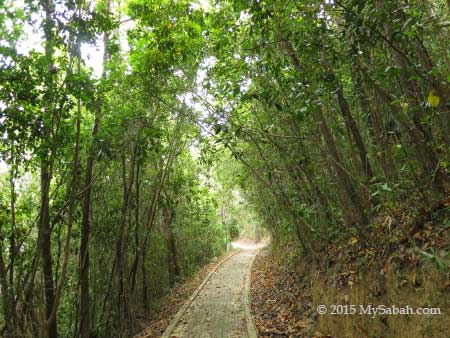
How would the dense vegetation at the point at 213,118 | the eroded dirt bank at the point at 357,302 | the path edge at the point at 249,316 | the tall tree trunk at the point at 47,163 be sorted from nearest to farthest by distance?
the eroded dirt bank at the point at 357,302 < the dense vegetation at the point at 213,118 < the tall tree trunk at the point at 47,163 < the path edge at the point at 249,316

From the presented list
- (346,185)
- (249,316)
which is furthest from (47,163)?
(249,316)

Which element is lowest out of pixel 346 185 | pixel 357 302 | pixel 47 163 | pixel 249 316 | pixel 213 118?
pixel 249 316

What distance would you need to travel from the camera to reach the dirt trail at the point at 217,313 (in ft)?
21.9

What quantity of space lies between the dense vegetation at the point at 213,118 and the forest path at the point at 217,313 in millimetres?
1675

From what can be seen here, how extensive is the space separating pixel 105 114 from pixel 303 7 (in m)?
4.08

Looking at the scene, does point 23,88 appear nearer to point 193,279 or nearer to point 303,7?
point 303,7

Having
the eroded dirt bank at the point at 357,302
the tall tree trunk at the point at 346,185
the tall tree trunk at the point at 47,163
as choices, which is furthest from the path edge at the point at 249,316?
the tall tree trunk at the point at 47,163

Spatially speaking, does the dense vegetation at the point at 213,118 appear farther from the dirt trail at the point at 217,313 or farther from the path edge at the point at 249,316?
the path edge at the point at 249,316

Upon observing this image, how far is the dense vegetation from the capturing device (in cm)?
364

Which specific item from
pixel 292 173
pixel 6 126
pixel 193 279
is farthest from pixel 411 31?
pixel 193 279

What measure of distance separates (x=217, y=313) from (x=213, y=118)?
5208 millimetres

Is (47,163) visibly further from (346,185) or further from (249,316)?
(249,316)

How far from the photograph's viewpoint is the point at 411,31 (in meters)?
3.38

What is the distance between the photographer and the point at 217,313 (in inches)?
319
